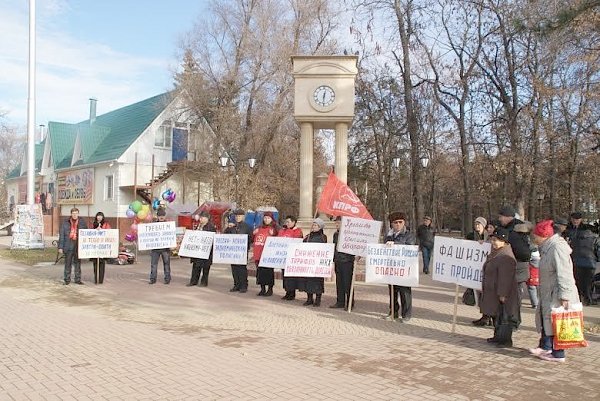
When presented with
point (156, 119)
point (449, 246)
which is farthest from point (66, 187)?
point (449, 246)

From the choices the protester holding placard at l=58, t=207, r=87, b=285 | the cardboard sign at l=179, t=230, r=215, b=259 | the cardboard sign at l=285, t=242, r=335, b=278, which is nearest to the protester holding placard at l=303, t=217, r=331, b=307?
the cardboard sign at l=285, t=242, r=335, b=278

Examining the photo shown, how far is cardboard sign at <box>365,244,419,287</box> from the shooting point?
8719mm

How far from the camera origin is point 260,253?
37.4 feet

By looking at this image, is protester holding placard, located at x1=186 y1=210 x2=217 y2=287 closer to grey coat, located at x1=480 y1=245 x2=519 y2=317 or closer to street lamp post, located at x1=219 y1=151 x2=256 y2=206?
grey coat, located at x1=480 y1=245 x2=519 y2=317

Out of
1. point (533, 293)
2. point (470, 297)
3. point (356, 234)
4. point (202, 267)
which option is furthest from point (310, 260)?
point (533, 293)

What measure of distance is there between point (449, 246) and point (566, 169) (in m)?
24.6

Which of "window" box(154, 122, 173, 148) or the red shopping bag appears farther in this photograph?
"window" box(154, 122, 173, 148)

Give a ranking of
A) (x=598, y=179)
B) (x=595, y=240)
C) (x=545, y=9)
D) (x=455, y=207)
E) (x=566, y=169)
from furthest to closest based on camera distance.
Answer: (x=455, y=207) < (x=566, y=169) < (x=598, y=179) < (x=545, y=9) < (x=595, y=240)

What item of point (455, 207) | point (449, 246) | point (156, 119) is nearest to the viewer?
point (449, 246)

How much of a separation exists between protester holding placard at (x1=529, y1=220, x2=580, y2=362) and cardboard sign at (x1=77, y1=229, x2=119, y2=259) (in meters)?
9.75

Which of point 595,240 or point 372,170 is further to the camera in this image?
point 372,170

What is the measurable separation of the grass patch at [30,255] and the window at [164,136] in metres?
14.3

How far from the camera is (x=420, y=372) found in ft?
19.4

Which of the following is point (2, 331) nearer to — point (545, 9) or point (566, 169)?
point (545, 9)
